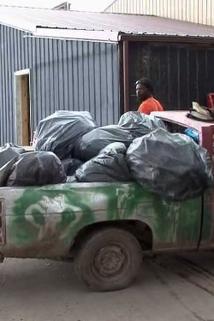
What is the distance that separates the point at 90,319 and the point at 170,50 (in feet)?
20.7

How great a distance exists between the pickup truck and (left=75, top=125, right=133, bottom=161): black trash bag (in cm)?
62

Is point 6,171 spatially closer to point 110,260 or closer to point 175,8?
point 110,260

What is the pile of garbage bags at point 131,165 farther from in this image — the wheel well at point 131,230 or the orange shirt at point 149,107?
the orange shirt at point 149,107

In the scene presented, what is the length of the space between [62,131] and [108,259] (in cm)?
145

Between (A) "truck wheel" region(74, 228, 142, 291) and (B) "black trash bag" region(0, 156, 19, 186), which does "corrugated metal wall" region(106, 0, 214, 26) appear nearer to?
(A) "truck wheel" region(74, 228, 142, 291)

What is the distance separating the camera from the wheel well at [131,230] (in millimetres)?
5457

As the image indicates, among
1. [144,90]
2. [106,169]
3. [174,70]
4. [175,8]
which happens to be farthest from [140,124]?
[175,8]

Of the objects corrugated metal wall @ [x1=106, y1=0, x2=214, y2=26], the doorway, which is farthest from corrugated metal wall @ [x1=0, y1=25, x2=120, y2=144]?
corrugated metal wall @ [x1=106, y1=0, x2=214, y2=26]

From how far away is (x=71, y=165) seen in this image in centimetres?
588

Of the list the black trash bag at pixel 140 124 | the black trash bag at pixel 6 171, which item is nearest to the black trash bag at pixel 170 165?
the black trash bag at pixel 140 124

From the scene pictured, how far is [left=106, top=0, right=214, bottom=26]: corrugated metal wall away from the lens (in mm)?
13223

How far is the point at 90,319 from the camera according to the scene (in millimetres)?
4855

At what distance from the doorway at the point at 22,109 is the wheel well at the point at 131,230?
10.0 m

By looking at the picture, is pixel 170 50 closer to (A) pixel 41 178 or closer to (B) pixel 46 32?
(B) pixel 46 32
